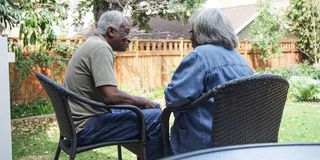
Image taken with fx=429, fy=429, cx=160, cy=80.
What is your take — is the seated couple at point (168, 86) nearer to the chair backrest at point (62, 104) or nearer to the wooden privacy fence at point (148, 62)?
the chair backrest at point (62, 104)

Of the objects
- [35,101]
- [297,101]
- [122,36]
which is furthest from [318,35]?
[122,36]

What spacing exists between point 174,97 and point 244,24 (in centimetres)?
1697

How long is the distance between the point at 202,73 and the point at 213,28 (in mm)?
279

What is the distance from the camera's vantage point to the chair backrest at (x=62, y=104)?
2354mm

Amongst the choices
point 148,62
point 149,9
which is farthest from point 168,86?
point 148,62

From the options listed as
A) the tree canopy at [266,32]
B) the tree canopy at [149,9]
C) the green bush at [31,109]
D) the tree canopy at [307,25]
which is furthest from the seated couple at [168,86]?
the tree canopy at [307,25]

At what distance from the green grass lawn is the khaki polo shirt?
1488mm

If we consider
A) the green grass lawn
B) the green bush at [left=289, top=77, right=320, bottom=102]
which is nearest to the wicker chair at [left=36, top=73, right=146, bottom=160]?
the green grass lawn

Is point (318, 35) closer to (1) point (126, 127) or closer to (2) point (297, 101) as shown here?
(2) point (297, 101)

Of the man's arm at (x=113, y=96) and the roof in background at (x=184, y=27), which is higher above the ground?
the roof in background at (x=184, y=27)

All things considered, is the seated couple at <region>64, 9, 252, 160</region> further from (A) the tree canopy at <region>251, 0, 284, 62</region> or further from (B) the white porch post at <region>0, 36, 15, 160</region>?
(A) the tree canopy at <region>251, 0, 284, 62</region>

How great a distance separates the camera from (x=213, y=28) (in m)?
2.38

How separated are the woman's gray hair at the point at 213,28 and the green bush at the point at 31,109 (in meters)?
4.93

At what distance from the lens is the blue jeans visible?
254 centimetres
